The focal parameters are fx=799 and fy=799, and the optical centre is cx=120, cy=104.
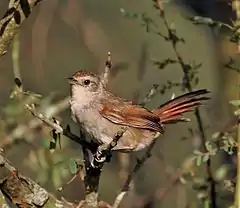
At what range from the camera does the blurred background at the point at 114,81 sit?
12.2 ft

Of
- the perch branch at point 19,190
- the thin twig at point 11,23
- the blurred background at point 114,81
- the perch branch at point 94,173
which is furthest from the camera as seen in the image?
the blurred background at point 114,81

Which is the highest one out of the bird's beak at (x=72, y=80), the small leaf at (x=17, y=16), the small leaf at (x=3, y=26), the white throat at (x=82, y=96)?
the small leaf at (x=17, y=16)

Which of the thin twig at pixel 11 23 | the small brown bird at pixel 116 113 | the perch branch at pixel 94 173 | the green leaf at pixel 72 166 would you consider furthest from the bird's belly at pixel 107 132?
the thin twig at pixel 11 23

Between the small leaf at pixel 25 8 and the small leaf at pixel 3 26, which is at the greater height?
the small leaf at pixel 25 8

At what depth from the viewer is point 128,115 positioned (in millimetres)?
3625

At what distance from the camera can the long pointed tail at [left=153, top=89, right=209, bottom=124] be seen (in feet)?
11.2

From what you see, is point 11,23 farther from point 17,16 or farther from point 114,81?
point 114,81

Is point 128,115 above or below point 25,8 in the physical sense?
below

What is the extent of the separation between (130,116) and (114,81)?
2.47 meters

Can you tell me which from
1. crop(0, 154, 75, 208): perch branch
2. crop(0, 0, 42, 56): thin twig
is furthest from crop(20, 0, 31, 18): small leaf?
crop(0, 154, 75, 208): perch branch

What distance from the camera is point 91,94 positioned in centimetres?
360

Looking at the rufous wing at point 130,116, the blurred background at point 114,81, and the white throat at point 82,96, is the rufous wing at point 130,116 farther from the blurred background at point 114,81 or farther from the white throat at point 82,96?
the blurred background at point 114,81

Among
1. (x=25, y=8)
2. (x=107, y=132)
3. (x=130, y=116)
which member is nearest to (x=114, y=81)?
(x=130, y=116)

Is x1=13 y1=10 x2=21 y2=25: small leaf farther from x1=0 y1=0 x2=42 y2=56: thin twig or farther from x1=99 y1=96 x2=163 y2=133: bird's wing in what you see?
x1=99 y1=96 x2=163 y2=133: bird's wing
